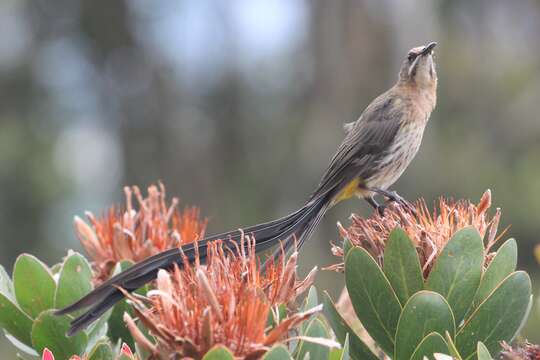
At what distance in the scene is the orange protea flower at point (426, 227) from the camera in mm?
2029

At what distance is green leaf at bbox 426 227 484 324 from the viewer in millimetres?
1857

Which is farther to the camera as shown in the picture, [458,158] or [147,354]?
[458,158]

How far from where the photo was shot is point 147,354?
1.69 meters

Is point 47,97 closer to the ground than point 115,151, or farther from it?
farther from it

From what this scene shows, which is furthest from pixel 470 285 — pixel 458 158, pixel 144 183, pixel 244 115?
pixel 244 115

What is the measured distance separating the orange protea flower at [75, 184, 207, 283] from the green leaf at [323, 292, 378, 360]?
2.26 ft

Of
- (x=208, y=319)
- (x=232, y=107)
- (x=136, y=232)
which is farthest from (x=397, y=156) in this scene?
(x=232, y=107)

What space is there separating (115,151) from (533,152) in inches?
278

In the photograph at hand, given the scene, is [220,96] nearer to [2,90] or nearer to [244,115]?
[244,115]

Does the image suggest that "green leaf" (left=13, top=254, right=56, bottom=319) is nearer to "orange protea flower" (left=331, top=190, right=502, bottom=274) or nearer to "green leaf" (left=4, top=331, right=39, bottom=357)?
"green leaf" (left=4, top=331, right=39, bottom=357)

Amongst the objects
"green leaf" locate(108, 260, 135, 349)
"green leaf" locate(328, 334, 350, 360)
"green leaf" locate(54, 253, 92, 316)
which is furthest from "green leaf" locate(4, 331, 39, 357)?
"green leaf" locate(328, 334, 350, 360)

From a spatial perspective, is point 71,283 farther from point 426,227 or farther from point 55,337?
point 426,227

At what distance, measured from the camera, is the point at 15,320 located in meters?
2.19

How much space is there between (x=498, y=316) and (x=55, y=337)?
1.07m
